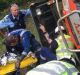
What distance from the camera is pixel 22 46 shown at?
1052 cm

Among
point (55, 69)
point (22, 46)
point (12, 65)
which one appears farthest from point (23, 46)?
point (55, 69)

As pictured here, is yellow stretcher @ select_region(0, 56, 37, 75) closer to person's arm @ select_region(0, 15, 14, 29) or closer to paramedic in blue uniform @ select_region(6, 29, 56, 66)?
paramedic in blue uniform @ select_region(6, 29, 56, 66)

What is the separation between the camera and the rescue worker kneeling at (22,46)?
33.8ft

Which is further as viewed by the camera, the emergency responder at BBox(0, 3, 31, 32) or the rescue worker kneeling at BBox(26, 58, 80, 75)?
the emergency responder at BBox(0, 3, 31, 32)

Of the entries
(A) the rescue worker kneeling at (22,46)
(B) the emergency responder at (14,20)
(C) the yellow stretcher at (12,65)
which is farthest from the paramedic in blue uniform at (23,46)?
(B) the emergency responder at (14,20)

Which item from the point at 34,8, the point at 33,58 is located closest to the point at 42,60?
the point at 33,58

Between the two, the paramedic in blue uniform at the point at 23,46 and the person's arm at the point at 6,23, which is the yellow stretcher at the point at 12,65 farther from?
the person's arm at the point at 6,23

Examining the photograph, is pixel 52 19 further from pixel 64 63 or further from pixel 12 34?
pixel 64 63

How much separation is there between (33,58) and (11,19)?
60.4 inches

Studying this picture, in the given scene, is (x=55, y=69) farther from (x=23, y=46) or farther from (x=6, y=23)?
(x=6, y=23)

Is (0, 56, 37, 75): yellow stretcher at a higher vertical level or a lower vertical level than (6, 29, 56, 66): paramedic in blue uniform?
lower

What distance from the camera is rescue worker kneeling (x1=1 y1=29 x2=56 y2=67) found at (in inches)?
405

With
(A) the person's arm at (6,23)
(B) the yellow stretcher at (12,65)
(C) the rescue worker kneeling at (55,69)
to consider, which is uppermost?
(A) the person's arm at (6,23)

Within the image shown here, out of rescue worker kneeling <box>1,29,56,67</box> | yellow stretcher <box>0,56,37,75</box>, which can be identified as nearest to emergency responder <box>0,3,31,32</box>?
rescue worker kneeling <box>1,29,56,67</box>
